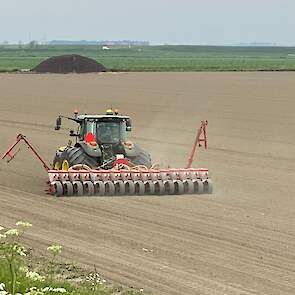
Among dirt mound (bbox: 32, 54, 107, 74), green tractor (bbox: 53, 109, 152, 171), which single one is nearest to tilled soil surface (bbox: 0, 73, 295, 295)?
green tractor (bbox: 53, 109, 152, 171)

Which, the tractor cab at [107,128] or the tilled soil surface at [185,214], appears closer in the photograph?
the tilled soil surface at [185,214]

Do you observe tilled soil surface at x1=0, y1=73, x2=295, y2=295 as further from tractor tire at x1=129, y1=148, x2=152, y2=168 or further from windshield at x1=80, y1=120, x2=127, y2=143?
windshield at x1=80, y1=120, x2=127, y2=143

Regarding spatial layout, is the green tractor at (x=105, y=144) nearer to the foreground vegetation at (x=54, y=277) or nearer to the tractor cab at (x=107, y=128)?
the tractor cab at (x=107, y=128)

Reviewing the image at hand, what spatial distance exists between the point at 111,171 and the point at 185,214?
2451 mm

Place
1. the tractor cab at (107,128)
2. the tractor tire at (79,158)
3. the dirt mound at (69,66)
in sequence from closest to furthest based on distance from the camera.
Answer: the tractor tire at (79,158) → the tractor cab at (107,128) → the dirt mound at (69,66)

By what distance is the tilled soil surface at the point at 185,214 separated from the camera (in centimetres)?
1175

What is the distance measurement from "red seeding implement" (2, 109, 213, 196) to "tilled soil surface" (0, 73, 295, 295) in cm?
32

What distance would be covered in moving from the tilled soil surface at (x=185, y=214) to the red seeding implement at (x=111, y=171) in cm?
32

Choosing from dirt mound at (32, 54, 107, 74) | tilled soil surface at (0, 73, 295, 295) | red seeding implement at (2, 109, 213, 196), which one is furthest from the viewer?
dirt mound at (32, 54, 107, 74)

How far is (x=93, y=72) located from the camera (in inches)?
2972

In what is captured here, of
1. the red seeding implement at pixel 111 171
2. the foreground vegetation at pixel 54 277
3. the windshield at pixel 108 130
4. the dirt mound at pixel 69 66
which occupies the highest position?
the dirt mound at pixel 69 66

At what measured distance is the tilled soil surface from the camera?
1175 centimetres

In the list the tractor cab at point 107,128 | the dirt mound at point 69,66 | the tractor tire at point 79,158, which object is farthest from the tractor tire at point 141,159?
the dirt mound at point 69,66

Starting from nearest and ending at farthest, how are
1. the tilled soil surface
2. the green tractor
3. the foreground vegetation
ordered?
the foreground vegetation < the tilled soil surface < the green tractor
